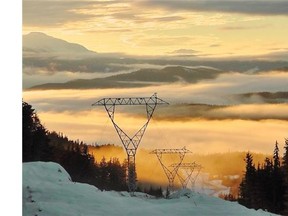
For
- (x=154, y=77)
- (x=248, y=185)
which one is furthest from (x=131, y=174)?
(x=248, y=185)

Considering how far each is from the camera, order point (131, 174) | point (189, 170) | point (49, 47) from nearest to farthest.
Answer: point (49, 47) < point (189, 170) < point (131, 174)

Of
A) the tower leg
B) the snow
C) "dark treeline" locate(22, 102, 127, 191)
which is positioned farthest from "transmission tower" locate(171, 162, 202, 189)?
"dark treeline" locate(22, 102, 127, 191)

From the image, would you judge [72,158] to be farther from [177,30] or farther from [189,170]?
[177,30]

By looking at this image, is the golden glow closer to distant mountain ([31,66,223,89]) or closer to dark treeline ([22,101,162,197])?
distant mountain ([31,66,223,89])

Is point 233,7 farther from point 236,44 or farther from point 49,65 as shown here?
point 49,65

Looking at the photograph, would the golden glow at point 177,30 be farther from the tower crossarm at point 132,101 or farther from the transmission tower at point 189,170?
the transmission tower at point 189,170

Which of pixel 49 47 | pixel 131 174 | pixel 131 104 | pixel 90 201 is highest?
pixel 49 47

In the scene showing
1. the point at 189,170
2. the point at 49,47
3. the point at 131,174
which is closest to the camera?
the point at 49,47

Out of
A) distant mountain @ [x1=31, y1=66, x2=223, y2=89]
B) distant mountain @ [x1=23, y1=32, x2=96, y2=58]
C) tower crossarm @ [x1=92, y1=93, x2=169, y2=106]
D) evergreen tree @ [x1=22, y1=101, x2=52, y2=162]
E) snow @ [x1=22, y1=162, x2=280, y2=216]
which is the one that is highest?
distant mountain @ [x1=23, y1=32, x2=96, y2=58]
